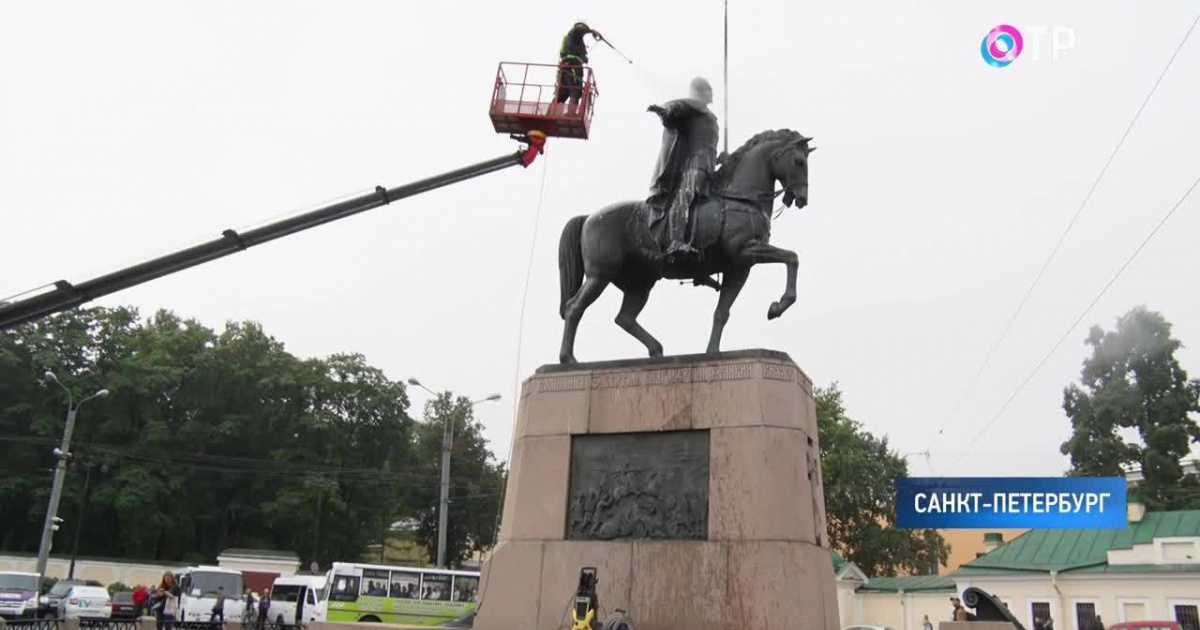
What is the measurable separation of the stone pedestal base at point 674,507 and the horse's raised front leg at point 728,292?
77 cm

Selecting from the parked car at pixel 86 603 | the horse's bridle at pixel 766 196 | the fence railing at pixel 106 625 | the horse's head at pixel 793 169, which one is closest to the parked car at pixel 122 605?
the parked car at pixel 86 603

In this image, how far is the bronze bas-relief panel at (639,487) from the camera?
9.82 meters

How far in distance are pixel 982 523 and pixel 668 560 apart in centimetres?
1521

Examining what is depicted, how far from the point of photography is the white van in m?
29.7

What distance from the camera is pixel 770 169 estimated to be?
441 inches

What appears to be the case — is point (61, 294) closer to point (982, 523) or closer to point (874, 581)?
point (982, 523)

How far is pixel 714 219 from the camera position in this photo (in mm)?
11023

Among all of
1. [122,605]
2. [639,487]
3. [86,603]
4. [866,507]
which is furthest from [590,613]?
[866,507]

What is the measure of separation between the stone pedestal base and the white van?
19613mm

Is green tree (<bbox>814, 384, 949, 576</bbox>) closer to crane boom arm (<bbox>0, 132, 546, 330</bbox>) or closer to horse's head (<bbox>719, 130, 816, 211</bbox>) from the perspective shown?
crane boom arm (<bbox>0, 132, 546, 330</bbox>)

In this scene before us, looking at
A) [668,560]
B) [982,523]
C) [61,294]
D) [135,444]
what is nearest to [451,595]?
[982,523]

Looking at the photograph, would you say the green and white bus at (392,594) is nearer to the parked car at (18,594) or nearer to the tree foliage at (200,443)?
the parked car at (18,594)

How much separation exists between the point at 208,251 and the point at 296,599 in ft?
69.4

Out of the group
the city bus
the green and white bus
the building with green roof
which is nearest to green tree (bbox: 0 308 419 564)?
the city bus
